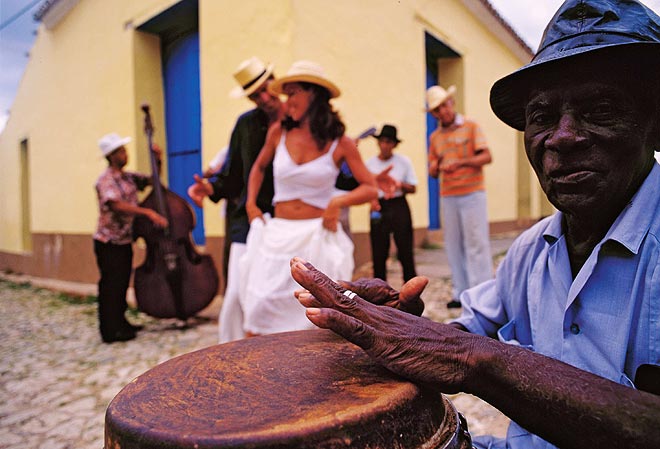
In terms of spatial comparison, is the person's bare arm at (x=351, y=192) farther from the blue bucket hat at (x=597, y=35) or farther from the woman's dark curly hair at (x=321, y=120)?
the blue bucket hat at (x=597, y=35)

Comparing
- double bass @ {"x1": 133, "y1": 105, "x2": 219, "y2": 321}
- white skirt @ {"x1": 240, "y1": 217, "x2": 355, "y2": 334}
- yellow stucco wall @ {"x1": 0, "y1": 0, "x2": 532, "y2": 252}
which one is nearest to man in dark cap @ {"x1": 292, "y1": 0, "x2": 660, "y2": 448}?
white skirt @ {"x1": 240, "y1": 217, "x2": 355, "y2": 334}

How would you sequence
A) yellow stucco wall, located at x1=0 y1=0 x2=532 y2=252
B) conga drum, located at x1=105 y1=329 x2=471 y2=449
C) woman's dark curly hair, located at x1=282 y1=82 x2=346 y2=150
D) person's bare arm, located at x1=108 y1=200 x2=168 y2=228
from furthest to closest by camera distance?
yellow stucco wall, located at x1=0 y1=0 x2=532 y2=252, person's bare arm, located at x1=108 y1=200 x2=168 y2=228, woman's dark curly hair, located at x1=282 y1=82 x2=346 y2=150, conga drum, located at x1=105 y1=329 x2=471 y2=449

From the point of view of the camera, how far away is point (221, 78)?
5676 millimetres

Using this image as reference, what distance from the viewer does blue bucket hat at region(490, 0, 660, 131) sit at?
91 centimetres

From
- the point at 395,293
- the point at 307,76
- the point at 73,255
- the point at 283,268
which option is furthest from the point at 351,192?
the point at 73,255

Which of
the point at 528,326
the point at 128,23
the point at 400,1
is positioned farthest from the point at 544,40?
the point at 128,23

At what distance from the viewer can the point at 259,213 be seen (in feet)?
10.2

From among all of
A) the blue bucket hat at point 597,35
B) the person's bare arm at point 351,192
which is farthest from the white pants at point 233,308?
the blue bucket hat at point 597,35

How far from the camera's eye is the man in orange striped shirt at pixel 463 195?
4566 millimetres

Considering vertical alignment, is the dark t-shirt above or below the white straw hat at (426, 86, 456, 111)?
below

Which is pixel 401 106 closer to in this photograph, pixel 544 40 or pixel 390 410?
pixel 544 40

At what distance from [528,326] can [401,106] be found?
6.19 meters

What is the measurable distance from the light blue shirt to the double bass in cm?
384

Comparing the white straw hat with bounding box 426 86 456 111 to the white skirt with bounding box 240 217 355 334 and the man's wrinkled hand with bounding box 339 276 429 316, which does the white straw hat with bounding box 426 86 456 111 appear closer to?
the white skirt with bounding box 240 217 355 334
